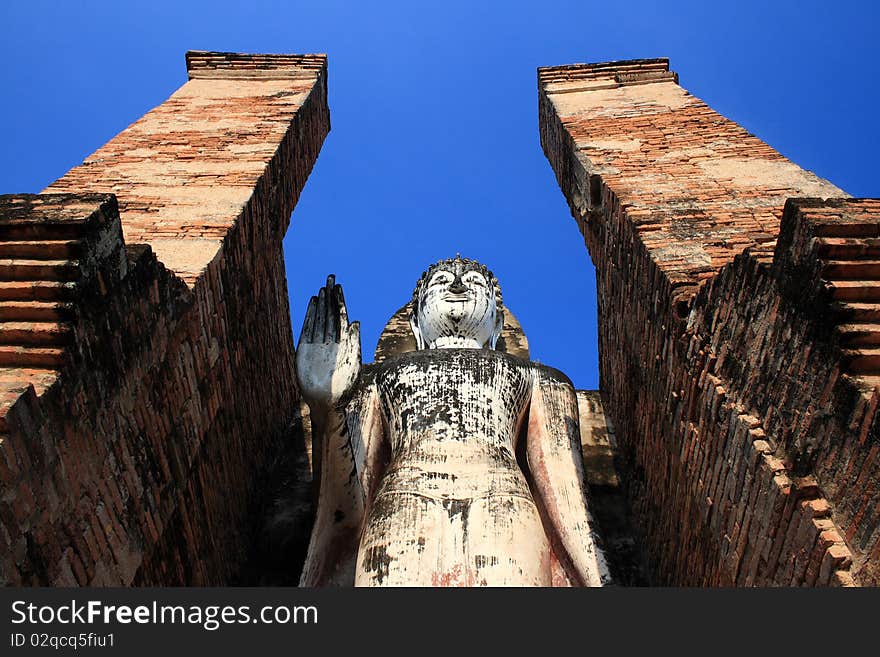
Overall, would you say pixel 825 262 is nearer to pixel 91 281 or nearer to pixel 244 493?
pixel 91 281

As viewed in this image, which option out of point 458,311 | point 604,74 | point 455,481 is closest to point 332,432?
point 455,481

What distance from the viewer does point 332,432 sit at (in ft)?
11.5

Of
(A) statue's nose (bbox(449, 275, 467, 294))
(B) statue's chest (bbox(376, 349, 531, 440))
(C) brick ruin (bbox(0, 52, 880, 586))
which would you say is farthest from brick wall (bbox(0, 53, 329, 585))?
(A) statue's nose (bbox(449, 275, 467, 294))

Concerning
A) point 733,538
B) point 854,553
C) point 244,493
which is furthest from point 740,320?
point 244,493

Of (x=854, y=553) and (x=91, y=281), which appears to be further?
(x=91, y=281)

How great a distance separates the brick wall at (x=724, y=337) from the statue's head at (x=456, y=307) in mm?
790

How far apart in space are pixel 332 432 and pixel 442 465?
0.48 metres

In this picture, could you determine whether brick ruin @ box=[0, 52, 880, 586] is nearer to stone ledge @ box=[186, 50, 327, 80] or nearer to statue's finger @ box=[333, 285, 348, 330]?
stone ledge @ box=[186, 50, 327, 80]

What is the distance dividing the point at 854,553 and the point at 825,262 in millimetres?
889

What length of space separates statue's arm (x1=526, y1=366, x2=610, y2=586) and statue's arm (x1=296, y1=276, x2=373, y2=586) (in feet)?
2.57

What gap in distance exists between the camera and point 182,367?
3.75 metres

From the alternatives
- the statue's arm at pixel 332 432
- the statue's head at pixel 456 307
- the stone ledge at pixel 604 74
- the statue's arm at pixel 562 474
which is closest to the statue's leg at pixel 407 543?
the statue's arm at pixel 332 432

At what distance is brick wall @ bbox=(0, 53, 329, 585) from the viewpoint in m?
2.71

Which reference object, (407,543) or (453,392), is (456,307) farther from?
(407,543)
